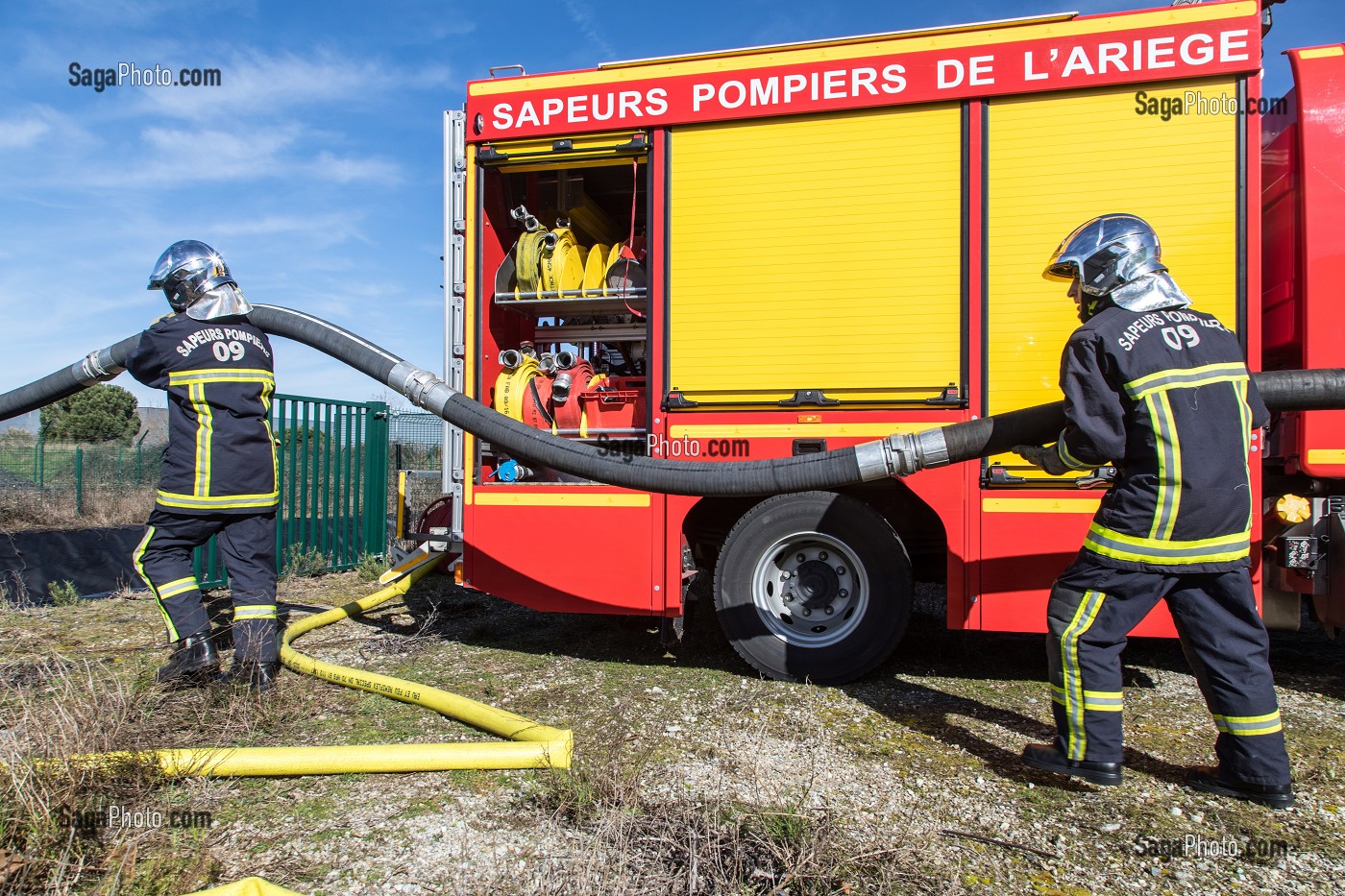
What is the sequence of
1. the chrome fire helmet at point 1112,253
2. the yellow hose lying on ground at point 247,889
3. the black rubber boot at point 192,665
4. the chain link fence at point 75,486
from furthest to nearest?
1. the chain link fence at point 75,486
2. the black rubber boot at point 192,665
3. the chrome fire helmet at point 1112,253
4. the yellow hose lying on ground at point 247,889

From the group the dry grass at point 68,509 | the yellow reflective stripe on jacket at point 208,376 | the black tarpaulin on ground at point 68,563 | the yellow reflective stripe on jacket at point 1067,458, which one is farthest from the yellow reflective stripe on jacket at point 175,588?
the dry grass at point 68,509

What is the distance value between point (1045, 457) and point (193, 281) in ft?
12.7

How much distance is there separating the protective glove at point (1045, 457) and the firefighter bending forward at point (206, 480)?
3.30m

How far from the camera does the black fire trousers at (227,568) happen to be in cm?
344

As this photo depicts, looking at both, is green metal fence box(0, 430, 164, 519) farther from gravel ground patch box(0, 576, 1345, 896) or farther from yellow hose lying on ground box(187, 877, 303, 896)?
yellow hose lying on ground box(187, 877, 303, 896)

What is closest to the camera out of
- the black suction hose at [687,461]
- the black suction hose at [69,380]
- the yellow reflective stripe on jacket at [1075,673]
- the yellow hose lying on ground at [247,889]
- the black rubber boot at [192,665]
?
the yellow hose lying on ground at [247,889]

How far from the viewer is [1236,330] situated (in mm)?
3338

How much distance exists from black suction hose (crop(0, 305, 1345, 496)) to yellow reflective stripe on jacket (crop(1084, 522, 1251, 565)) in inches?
21.4

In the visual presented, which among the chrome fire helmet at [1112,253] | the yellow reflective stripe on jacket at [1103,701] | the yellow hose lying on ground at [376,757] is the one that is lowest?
the yellow hose lying on ground at [376,757]

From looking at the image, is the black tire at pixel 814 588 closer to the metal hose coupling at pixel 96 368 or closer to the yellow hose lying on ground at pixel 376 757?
the yellow hose lying on ground at pixel 376 757

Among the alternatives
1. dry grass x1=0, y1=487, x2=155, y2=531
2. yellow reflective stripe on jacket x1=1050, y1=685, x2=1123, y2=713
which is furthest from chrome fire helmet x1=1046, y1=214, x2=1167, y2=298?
dry grass x1=0, y1=487, x2=155, y2=531

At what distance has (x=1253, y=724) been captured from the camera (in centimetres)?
253

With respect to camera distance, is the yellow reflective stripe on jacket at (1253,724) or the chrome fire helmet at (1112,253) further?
the chrome fire helmet at (1112,253)

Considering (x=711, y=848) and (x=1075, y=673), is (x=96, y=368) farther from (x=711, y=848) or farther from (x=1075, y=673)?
(x=1075, y=673)
